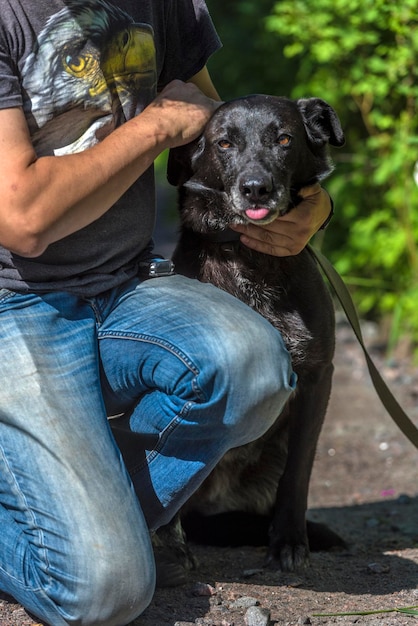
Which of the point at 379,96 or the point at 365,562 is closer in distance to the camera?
the point at 365,562

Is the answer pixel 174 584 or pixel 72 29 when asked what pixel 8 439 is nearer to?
pixel 174 584

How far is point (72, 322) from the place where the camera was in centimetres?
249

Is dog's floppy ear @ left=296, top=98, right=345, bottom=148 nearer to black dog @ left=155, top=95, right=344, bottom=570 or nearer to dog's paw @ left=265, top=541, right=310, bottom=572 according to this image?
black dog @ left=155, top=95, right=344, bottom=570

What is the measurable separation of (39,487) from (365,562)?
1142mm

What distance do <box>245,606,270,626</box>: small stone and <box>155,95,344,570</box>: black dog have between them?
477 millimetres

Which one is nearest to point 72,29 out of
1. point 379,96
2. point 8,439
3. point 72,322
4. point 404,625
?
point 72,322

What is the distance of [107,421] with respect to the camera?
96.4 inches

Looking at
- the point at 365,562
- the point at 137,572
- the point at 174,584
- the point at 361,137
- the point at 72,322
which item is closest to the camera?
the point at 137,572

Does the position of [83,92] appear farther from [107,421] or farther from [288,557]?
[288,557]

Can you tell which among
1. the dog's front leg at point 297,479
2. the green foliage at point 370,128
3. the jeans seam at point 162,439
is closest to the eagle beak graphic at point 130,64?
the jeans seam at point 162,439

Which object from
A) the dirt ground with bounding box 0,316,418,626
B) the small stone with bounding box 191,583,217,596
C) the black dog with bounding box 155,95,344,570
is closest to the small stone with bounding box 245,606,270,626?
the dirt ground with bounding box 0,316,418,626

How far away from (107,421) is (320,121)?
1.19m

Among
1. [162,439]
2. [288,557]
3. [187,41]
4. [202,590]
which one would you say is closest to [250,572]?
[288,557]

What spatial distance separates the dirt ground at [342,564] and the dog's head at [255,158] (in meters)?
1.00
